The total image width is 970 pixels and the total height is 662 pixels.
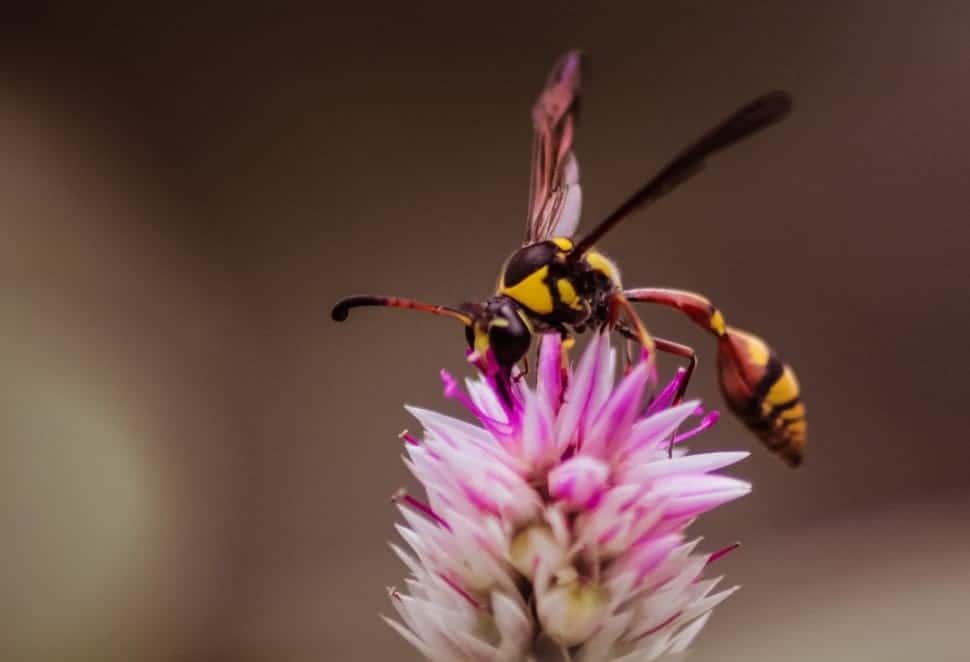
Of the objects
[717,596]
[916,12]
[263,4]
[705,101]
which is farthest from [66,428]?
[916,12]

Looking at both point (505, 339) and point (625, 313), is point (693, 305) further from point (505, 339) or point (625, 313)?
point (505, 339)

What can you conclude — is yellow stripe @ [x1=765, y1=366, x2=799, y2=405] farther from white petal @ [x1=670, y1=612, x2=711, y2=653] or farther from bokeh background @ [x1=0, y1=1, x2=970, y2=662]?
bokeh background @ [x1=0, y1=1, x2=970, y2=662]

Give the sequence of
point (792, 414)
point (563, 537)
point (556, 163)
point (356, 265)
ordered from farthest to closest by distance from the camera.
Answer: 1. point (356, 265)
2. point (556, 163)
3. point (792, 414)
4. point (563, 537)

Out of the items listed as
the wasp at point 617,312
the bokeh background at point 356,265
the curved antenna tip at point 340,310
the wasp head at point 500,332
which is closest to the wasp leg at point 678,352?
the wasp at point 617,312

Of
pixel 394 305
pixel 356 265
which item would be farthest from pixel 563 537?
pixel 356 265

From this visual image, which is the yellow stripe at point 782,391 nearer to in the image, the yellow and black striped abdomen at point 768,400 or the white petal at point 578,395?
the yellow and black striped abdomen at point 768,400

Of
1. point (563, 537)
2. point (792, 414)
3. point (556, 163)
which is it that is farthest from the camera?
point (556, 163)
